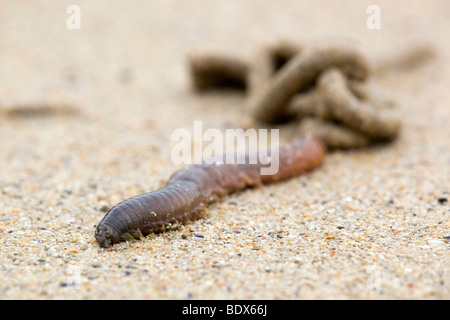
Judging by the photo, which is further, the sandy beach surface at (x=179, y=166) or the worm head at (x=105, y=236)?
the worm head at (x=105, y=236)

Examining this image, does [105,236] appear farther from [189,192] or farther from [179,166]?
[179,166]

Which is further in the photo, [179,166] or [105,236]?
[179,166]

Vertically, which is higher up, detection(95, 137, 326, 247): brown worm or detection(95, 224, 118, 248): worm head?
detection(95, 137, 326, 247): brown worm

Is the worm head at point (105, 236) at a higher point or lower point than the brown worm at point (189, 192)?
lower

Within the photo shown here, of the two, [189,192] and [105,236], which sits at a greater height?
[189,192]

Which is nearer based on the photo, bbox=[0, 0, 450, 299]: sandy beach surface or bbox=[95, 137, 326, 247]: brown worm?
bbox=[0, 0, 450, 299]: sandy beach surface

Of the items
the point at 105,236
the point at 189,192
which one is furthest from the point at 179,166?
the point at 105,236

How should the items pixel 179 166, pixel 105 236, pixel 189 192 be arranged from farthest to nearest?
A: pixel 179 166
pixel 189 192
pixel 105 236
